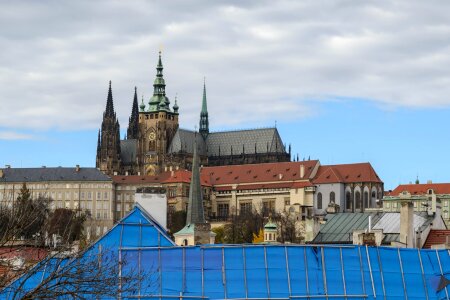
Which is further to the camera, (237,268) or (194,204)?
(194,204)

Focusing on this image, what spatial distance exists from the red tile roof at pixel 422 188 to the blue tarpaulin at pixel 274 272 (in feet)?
458

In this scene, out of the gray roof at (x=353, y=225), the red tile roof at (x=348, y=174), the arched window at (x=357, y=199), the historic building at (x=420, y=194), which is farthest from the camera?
the red tile roof at (x=348, y=174)

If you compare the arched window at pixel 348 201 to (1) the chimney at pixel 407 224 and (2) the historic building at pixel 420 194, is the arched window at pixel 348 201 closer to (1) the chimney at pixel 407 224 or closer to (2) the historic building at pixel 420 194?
(2) the historic building at pixel 420 194

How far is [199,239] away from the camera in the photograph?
87125mm

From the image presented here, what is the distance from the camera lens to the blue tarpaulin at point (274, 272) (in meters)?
35.6

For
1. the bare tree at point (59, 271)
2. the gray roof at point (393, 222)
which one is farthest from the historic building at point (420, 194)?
the bare tree at point (59, 271)

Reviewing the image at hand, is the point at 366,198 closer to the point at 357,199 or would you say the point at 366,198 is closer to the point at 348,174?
the point at 357,199

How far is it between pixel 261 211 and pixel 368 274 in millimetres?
152704

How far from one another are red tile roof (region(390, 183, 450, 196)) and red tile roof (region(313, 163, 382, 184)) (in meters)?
12.6

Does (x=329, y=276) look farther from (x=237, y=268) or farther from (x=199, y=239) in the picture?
(x=199, y=239)

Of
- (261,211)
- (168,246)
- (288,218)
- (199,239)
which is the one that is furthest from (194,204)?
(168,246)

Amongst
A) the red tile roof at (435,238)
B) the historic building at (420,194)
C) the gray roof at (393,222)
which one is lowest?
the red tile roof at (435,238)

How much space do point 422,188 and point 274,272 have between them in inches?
5697

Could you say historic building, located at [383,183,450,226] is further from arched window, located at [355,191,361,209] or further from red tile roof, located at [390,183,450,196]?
arched window, located at [355,191,361,209]
